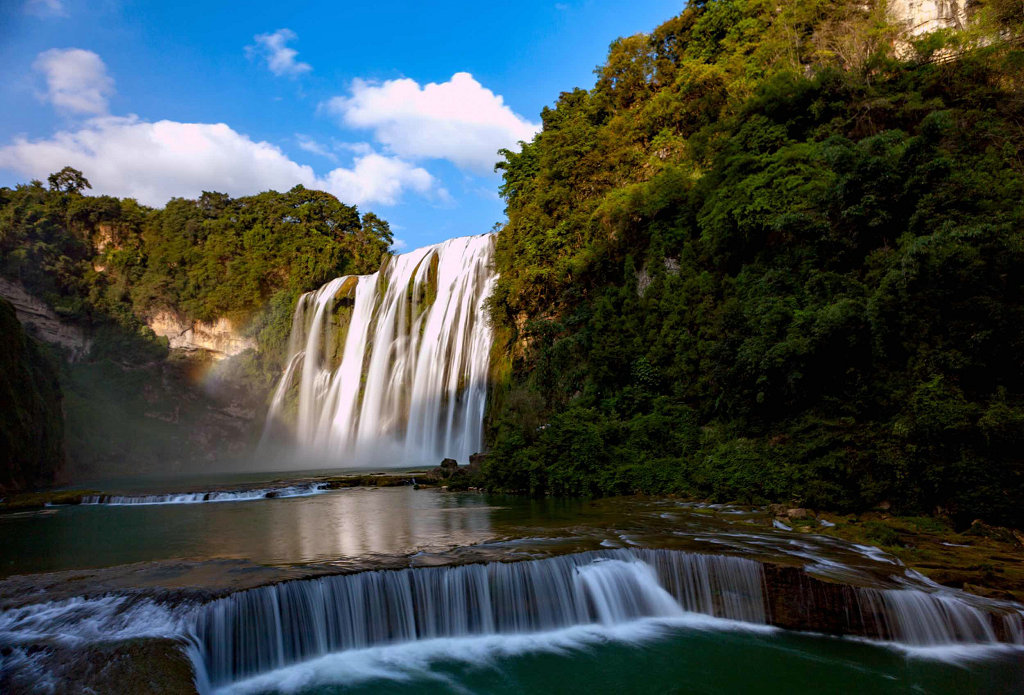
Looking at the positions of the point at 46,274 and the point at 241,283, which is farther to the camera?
Result: the point at 241,283

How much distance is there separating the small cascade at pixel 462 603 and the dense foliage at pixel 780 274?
4.11 m

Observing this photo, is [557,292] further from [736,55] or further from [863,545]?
[863,545]

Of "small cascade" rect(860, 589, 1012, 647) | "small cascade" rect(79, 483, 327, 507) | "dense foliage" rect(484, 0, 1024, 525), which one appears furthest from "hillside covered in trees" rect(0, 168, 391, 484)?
"small cascade" rect(860, 589, 1012, 647)

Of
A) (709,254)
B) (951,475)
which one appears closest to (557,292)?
(709,254)

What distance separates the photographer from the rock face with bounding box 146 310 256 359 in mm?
39875

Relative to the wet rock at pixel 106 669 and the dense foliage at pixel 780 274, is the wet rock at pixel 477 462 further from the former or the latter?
the wet rock at pixel 106 669

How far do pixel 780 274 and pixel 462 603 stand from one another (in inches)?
411

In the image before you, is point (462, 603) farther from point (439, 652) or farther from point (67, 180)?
point (67, 180)

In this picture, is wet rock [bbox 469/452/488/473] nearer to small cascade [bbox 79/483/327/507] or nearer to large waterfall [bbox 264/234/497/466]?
small cascade [bbox 79/483/327/507]

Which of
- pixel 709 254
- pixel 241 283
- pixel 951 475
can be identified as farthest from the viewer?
pixel 241 283

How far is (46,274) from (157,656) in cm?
4318

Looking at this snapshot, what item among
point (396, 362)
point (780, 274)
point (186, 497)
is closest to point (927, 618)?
point (780, 274)

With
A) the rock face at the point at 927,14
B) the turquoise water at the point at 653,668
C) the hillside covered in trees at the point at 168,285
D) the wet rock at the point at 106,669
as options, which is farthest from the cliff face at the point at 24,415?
the rock face at the point at 927,14

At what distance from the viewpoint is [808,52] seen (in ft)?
64.0
